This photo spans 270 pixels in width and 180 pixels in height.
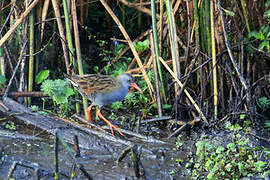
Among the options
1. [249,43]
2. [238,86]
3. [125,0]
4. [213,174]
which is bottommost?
[213,174]

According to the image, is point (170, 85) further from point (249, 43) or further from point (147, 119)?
point (249, 43)

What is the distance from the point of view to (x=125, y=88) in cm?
584

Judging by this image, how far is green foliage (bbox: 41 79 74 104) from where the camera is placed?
19.6 ft

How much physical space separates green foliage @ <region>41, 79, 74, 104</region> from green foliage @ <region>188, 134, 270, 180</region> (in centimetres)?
198

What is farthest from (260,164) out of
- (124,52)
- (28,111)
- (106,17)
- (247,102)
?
(106,17)

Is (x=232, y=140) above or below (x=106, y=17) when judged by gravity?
below

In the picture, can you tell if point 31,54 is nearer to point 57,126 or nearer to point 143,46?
point 57,126

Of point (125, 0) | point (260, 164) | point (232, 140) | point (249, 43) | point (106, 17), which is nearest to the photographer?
point (260, 164)

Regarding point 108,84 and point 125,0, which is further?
point 125,0

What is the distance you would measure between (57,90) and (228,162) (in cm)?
251

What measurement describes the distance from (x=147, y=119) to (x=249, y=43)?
67.6 inches

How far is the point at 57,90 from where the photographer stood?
19.7 feet

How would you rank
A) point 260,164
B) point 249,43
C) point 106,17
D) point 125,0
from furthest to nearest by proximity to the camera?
1. point 106,17
2. point 125,0
3. point 249,43
4. point 260,164

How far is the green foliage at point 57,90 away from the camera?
5.96 m
